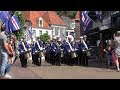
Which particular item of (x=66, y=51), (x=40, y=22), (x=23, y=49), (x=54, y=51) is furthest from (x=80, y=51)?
(x=40, y=22)

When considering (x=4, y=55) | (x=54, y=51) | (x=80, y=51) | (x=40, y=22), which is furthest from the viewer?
(x=40, y=22)

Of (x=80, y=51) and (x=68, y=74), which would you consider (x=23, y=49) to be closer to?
(x=80, y=51)

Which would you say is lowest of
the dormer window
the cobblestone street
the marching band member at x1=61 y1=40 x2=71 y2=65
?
the cobblestone street

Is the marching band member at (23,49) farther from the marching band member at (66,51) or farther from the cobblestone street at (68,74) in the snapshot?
the cobblestone street at (68,74)

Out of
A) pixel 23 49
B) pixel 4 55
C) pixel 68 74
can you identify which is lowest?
pixel 68 74

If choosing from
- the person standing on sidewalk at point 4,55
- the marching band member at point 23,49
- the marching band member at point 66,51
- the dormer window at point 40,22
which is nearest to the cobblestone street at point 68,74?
the person standing on sidewalk at point 4,55

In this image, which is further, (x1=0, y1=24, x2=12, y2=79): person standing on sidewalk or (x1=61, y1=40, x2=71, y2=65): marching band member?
(x1=61, y1=40, x2=71, y2=65): marching band member

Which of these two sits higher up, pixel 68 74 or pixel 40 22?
pixel 40 22

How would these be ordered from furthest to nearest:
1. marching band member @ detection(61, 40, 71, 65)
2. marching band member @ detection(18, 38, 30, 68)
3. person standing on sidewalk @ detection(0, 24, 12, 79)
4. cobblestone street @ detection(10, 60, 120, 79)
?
1. marching band member @ detection(61, 40, 71, 65)
2. marching band member @ detection(18, 38, 30, 68)
3. cobblestone street @ detection(10, 60, 120, 79)
4. person standing on sidewalk @ detection(0, 24, 12, 79)

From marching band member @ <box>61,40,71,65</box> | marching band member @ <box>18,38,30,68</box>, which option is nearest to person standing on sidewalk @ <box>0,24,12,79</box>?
marching band member @ <box>18,38,30,68</box>

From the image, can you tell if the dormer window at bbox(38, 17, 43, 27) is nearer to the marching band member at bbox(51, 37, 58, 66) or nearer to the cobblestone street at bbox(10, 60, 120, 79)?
the marching band member at bbox(51, 37, 58, 66)
